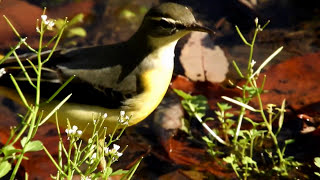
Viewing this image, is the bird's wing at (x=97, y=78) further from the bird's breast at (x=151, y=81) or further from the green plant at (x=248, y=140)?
the green plant at (x=248, y=140)

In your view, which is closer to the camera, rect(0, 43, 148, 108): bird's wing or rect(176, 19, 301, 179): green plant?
rect(176, 19, 301, 179): green plant

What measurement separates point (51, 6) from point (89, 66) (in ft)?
8.66

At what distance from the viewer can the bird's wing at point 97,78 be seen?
312 cm

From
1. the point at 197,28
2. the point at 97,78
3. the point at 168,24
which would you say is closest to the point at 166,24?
the point at 168,24

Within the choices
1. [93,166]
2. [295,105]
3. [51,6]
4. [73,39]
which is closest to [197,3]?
[73,39]

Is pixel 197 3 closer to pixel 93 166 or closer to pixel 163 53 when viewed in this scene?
pixel 163 53

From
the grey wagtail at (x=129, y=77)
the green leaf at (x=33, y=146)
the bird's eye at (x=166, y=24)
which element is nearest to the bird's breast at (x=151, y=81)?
the grey wagtail at (x=129, y=77)

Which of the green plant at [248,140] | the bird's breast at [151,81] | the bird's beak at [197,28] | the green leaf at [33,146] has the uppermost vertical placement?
the bird's beak at [197,28]

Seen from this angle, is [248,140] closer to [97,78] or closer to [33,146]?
[97,78]

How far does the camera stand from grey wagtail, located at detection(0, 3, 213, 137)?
3102 mm

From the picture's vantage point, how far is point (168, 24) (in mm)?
3104

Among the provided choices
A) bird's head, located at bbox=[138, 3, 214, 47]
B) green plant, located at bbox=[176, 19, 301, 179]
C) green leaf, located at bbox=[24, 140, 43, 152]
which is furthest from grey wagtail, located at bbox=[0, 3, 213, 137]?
green leaf, located at bbox=[24, 140, 43, 152]

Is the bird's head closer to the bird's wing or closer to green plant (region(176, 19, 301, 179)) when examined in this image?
the bird's wing

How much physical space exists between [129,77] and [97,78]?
0.18 metres
